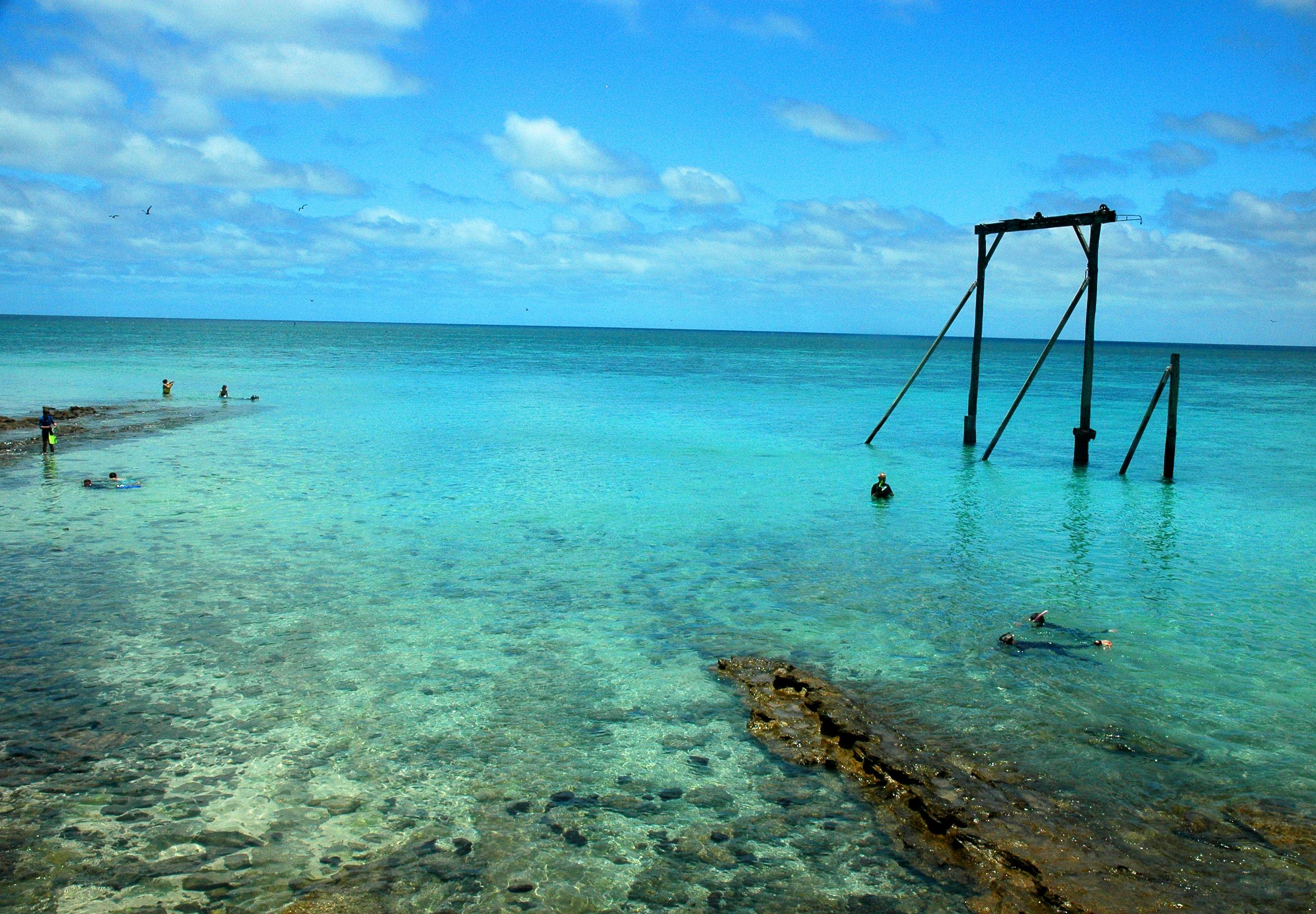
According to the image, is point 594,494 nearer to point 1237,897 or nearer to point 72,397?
point 1237,897

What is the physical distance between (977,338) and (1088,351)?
5.31m

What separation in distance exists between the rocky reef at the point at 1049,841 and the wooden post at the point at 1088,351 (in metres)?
18.5

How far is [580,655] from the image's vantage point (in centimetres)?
1254

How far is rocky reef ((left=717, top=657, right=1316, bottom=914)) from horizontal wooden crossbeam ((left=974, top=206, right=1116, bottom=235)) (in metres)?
20.1

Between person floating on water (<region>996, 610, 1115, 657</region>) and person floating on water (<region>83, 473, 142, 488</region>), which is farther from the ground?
person floating on water (<region>83, 473, 142, 488</region>)

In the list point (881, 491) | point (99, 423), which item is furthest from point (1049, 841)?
point (99, 423)

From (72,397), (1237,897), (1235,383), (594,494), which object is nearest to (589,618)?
(1237,897)

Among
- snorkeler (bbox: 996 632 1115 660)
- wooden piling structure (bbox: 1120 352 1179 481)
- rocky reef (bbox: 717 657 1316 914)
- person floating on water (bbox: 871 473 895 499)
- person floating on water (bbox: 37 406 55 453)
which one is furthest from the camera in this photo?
person floating on water (bbox: 37 406 55 453)

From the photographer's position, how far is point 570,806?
8.65 meters

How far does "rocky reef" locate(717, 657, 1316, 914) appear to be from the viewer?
23.3 feet

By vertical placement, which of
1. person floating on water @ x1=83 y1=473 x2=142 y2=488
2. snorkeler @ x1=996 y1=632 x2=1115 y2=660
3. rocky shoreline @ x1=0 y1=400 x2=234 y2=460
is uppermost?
rocky shoreline @ x1=0 y1=400 x2=234 y2=460

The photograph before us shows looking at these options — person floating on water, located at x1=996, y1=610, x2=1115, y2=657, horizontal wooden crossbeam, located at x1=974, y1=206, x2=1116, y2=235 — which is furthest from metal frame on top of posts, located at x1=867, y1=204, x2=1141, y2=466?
person floating on water, located at x1=996, y1=610, x2=1115, y2=657

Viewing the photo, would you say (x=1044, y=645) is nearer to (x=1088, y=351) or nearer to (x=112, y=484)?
(x=1088, y=351)

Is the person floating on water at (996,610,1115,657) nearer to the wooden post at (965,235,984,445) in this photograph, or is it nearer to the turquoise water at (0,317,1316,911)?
the turquoise water at (0,317,1316,911)
